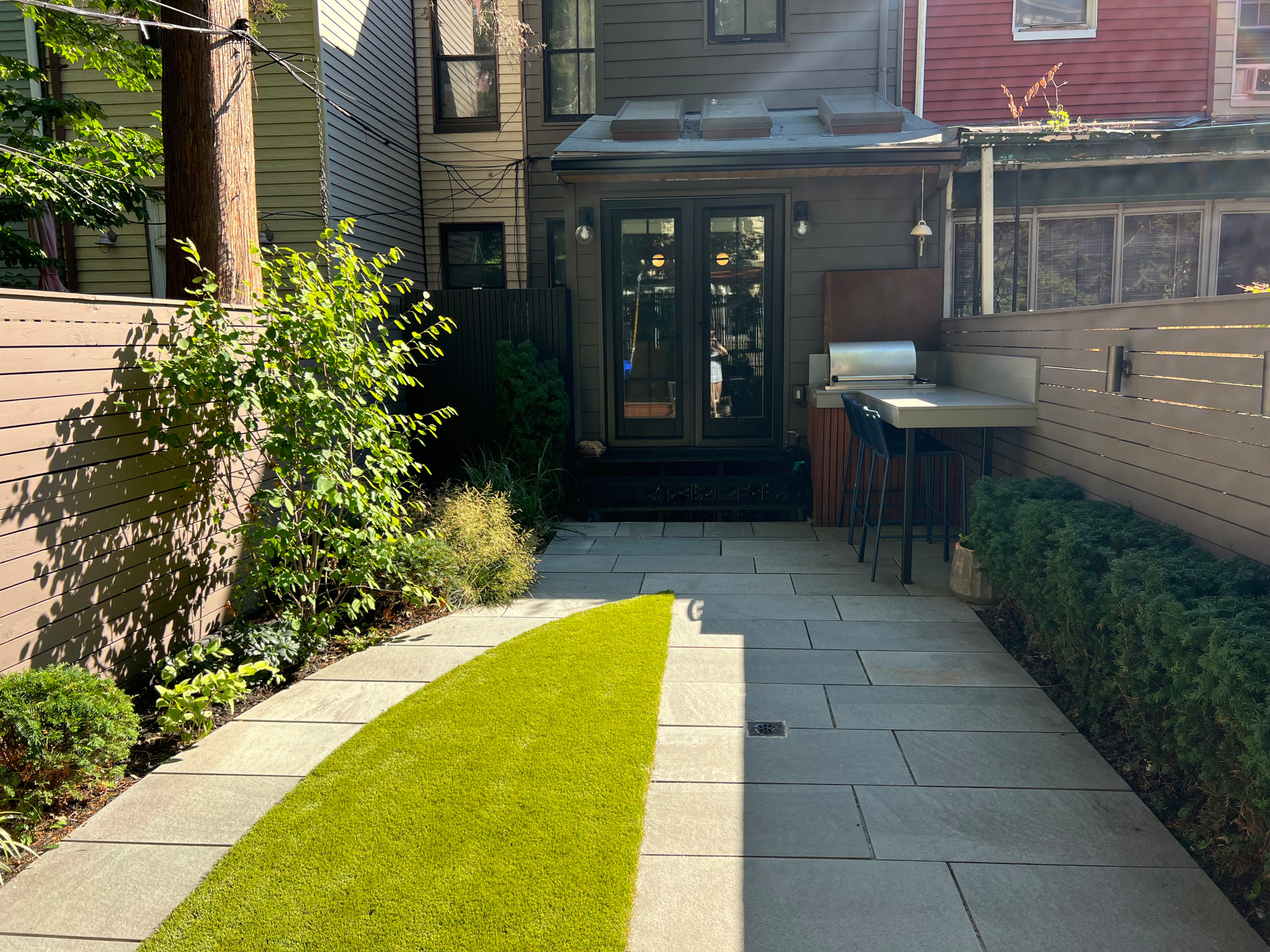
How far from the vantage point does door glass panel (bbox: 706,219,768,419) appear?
7375 mm

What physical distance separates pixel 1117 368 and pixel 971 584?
1.46 m

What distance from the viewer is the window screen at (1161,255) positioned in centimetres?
853

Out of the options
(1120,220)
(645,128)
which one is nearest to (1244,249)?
(1120,220)

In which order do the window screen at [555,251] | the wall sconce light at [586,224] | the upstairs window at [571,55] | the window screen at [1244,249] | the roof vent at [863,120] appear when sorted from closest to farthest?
the roof vent at [863,120] < the wall sconce light at [586,224] < the window screen at [1244,249] < the upstairs window at [571,55] < the window screen at [555,251]

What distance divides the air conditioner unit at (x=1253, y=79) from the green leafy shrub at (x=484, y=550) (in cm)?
899

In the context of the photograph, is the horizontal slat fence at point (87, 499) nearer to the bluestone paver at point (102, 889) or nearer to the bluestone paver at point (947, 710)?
the bluestone paver at point (102, 889)

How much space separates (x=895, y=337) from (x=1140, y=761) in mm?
4470

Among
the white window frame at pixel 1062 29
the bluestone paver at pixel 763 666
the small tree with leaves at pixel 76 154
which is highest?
the white window frame at pixel 1062 29

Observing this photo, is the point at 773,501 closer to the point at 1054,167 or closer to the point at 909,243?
the point at 909,243

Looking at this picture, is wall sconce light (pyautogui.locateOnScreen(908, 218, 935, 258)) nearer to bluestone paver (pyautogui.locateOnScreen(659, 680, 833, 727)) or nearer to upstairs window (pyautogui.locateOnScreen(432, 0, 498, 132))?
bluestone paver (pyautogui.locateOnScreen(659, 680, 833, 727))

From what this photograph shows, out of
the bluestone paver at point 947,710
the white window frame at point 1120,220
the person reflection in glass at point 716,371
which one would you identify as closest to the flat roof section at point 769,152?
the person reflection in glass at point 716,371

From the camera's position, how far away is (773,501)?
711 centimetres

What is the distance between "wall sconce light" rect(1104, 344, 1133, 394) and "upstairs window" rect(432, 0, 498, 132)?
874cm

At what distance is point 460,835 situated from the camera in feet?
8.43
